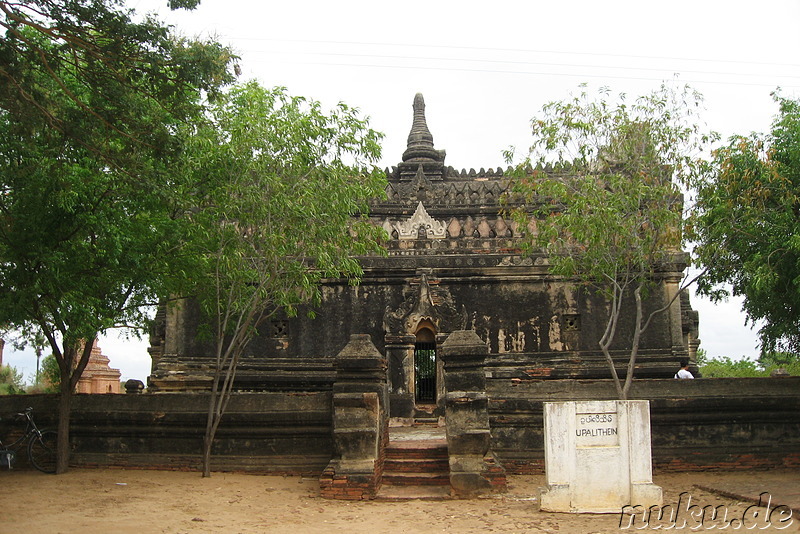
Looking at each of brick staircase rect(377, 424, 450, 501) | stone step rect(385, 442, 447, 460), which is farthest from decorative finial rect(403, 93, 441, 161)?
stone step rect(385, 442, 447, 460)

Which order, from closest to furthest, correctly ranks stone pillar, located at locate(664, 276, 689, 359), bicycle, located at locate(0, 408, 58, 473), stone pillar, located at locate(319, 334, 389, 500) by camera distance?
stone pillar, located at locate(319, 334, 389, 500)
bicycle, located at locate(0, 408, 58, 473)
stone pillar, located at locate(664, 276, 689, 359)

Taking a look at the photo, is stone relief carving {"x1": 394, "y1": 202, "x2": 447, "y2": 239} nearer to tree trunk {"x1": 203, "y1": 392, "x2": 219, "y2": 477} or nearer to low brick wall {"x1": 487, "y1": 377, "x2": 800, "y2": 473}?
low brick wall {"x1": 487, "y1": 377, "x2": 800, "y2": 473}

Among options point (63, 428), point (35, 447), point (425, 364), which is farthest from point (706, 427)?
point (35, 447)

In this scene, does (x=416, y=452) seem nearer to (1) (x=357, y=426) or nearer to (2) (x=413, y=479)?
(2) (x=413, y=479)

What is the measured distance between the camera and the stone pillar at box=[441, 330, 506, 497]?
34.1ft

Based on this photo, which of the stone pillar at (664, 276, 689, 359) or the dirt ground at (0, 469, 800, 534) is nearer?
the dirt ground at (0, 469, 800, 534)

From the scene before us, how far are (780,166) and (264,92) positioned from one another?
817 cm

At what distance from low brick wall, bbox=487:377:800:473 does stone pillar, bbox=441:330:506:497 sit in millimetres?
1500

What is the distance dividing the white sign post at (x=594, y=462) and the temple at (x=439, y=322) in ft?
21.5

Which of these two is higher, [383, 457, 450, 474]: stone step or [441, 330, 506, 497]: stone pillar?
[441, 330, 506, 497]: stone pillar

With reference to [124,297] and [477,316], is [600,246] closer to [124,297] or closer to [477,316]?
[477,316]

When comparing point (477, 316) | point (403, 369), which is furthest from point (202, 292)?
point (477, 316)

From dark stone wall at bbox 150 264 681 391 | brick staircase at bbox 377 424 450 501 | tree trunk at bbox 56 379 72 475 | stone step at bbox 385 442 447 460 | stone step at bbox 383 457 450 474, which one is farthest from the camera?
dark stone wall at bbox 150 264 681 391

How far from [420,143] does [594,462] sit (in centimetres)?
1599
